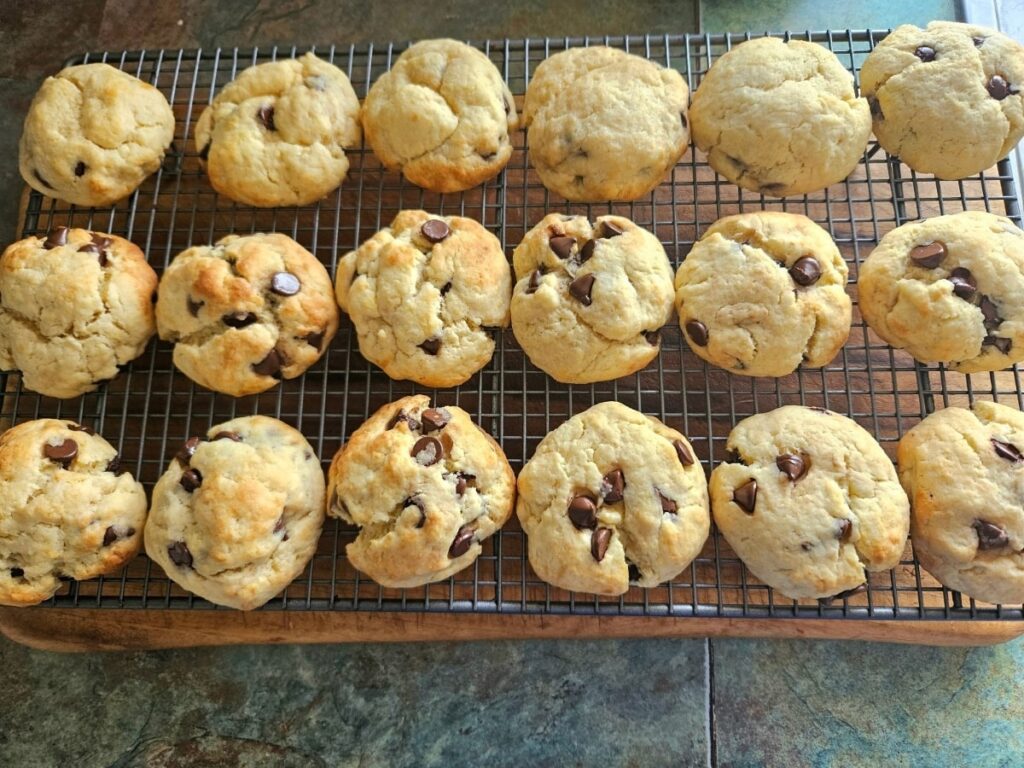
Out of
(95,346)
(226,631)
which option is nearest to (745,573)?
(226,631)

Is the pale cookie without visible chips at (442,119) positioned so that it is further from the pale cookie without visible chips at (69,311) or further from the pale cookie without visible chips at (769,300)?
the pale cookie without visible chips at (69,311)

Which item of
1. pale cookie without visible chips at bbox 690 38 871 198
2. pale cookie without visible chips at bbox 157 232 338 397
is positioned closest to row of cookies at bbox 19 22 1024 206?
pale cookie without visible chips at bbox 690 38 871 198

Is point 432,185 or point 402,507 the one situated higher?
point 432,185

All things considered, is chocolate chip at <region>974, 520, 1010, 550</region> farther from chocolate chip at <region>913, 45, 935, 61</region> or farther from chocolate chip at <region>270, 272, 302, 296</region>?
chocolate chip at <region>270, 272, 302, 296</region>

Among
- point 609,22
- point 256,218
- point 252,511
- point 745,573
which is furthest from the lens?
point 609,22

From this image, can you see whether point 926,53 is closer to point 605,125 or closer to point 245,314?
point 605,125

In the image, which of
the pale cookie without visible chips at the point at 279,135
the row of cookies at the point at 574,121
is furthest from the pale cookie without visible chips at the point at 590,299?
the pale cookie without visible chips at the point at 279,135

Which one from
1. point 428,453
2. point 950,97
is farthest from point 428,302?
point 950,97

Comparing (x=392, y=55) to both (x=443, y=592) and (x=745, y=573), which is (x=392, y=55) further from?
(x=745, y=573)
